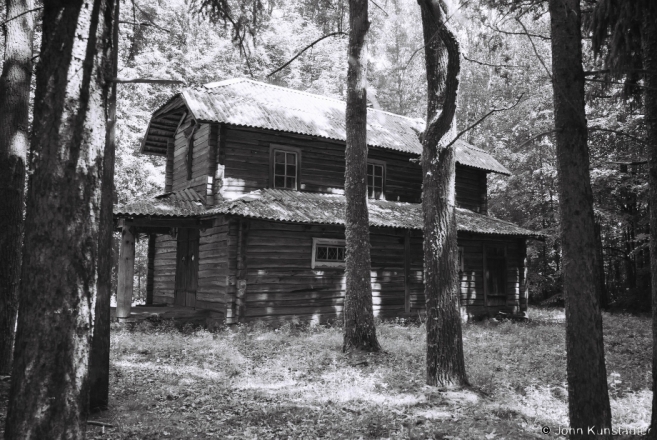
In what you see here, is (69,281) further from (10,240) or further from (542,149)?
(542,149)

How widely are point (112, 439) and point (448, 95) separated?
6.32m

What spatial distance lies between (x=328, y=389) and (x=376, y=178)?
37.4 feet

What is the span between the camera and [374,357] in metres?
9.45

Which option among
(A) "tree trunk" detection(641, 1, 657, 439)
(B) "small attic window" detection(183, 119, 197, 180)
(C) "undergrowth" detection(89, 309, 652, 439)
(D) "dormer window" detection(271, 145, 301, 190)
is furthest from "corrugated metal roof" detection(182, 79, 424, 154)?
(A) "tree trunk" detection(641, 1, 657, 439)

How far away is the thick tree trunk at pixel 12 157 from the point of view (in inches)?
256

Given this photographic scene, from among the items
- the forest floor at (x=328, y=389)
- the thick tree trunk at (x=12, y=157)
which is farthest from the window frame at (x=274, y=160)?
the thick tree trunk at (x=12, y=157)

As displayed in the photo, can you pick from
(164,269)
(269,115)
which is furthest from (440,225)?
(164,269)

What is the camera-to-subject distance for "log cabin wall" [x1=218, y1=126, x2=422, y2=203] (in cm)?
1463

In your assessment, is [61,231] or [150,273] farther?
[150,273]

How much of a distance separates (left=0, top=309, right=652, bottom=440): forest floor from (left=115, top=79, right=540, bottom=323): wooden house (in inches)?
84.6

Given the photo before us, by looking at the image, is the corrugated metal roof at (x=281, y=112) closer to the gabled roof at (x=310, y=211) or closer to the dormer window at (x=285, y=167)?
the dormer window at (x=285, y=167)

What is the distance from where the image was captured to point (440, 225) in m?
7.32

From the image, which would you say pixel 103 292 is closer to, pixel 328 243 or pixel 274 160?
pixel 328 243

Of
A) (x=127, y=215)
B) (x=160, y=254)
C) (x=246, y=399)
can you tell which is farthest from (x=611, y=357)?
(x=160, y=254)
